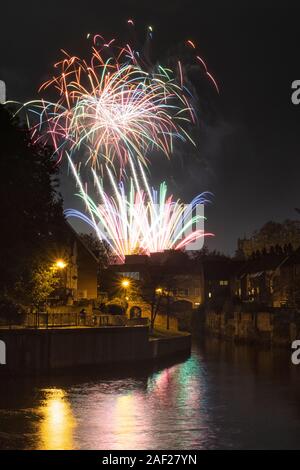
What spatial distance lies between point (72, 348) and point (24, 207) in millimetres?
13719

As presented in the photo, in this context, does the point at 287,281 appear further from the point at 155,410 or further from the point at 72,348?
the point at 155,410

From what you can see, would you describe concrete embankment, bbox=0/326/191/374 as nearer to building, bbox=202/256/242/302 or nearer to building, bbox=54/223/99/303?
building, bbox=54/223/99/303

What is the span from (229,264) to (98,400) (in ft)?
365

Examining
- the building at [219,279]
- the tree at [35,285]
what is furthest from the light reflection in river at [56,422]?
the building at [219,279]

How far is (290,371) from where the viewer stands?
6234cm

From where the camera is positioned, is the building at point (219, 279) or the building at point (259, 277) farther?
the building at point (219, 279)

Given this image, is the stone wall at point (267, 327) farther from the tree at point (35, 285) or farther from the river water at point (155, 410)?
the tree at point (35, 285)

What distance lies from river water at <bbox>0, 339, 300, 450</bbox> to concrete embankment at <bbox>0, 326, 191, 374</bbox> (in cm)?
183

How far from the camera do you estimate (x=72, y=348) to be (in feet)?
183

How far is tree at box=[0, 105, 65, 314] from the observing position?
4550 cm

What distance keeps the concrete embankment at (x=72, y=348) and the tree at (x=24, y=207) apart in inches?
138

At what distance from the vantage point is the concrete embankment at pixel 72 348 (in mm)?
52062
